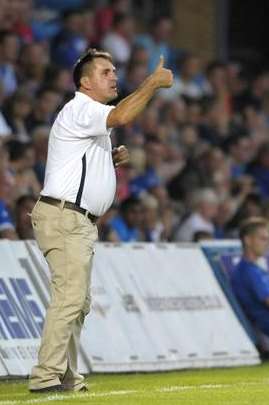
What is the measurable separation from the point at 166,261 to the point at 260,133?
891cm

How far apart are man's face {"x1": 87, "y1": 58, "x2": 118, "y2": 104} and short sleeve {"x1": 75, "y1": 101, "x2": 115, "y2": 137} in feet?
0.75

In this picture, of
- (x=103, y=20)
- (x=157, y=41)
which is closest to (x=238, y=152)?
(x=157, y=41)

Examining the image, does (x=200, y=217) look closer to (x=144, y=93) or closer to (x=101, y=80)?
(x=101, y=80)

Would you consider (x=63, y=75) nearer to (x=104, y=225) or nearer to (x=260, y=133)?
(x=104, y=225)

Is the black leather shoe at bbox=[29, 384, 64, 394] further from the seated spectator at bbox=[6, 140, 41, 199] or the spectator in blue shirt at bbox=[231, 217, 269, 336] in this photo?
the seated spectator at bbox=[6, 140, 41, 199]

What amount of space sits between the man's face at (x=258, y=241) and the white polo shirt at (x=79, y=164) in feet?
14.1

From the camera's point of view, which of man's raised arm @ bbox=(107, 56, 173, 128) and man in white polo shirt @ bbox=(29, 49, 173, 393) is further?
man in white polo shirt @ bbox=(29, 49, 173, 393)

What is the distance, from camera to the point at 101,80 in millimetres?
10836

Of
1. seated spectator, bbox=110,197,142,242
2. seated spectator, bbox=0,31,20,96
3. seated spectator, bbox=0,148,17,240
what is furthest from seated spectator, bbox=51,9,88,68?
seated spectator, bbox=0,148,17,240

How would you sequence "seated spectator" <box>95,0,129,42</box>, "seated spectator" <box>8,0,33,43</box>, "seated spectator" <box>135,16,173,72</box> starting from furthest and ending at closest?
1. "seated spectator" <box>135,16,173,72</box>
2. "seated spectator" <box>95,0,129,42</box>
3. "seated spectator" <box>8,0,33,43</box>

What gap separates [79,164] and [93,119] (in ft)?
1.12

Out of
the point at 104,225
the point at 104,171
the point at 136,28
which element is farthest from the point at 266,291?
the point at 136,28

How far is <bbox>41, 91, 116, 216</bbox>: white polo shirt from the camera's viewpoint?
10617 millimetres

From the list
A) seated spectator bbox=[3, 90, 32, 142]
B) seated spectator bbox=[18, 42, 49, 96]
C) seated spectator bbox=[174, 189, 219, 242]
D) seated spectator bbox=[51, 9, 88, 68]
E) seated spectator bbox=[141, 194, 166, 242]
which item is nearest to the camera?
seated spectator bbox=[141, 194, 166, 242]
